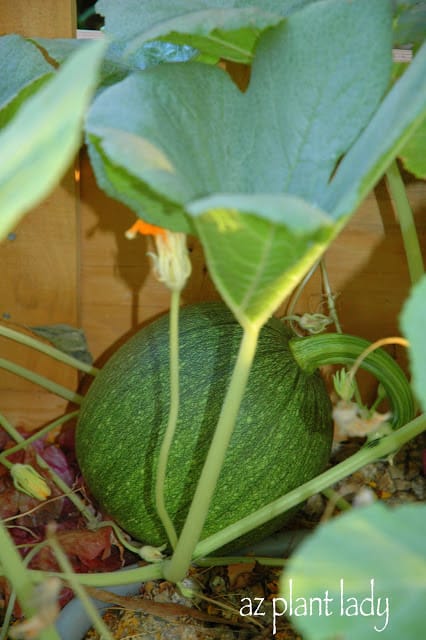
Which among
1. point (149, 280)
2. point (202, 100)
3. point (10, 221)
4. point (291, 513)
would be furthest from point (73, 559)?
point (10, 221)

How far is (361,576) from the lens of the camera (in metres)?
0.32

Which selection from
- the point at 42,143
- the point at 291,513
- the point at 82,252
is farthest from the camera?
the point at 82,252

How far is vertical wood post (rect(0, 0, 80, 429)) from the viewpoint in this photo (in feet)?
3.09

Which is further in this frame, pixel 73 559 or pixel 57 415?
pixel 57 415

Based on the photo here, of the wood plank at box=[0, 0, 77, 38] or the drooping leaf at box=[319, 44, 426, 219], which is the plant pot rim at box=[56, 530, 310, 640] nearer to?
the drooping leaf at box=[319, 44, 426, 219]

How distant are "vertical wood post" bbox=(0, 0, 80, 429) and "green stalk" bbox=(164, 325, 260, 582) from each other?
0.47m

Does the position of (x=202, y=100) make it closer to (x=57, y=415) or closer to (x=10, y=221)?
(x=10, y=221)

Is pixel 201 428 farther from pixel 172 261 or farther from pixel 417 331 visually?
pixel 417 331

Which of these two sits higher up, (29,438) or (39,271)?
(39,271)

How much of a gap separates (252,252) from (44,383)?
638 mm

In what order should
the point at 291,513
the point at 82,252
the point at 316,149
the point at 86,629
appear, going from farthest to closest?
the point at 82,252
the point at 291,513
the point at 86,629
the point at 316,149

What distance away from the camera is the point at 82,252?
3.44ft

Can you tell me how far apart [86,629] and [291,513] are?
0.26 meters

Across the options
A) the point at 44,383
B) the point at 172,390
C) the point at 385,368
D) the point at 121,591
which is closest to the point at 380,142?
the point at 172,390
